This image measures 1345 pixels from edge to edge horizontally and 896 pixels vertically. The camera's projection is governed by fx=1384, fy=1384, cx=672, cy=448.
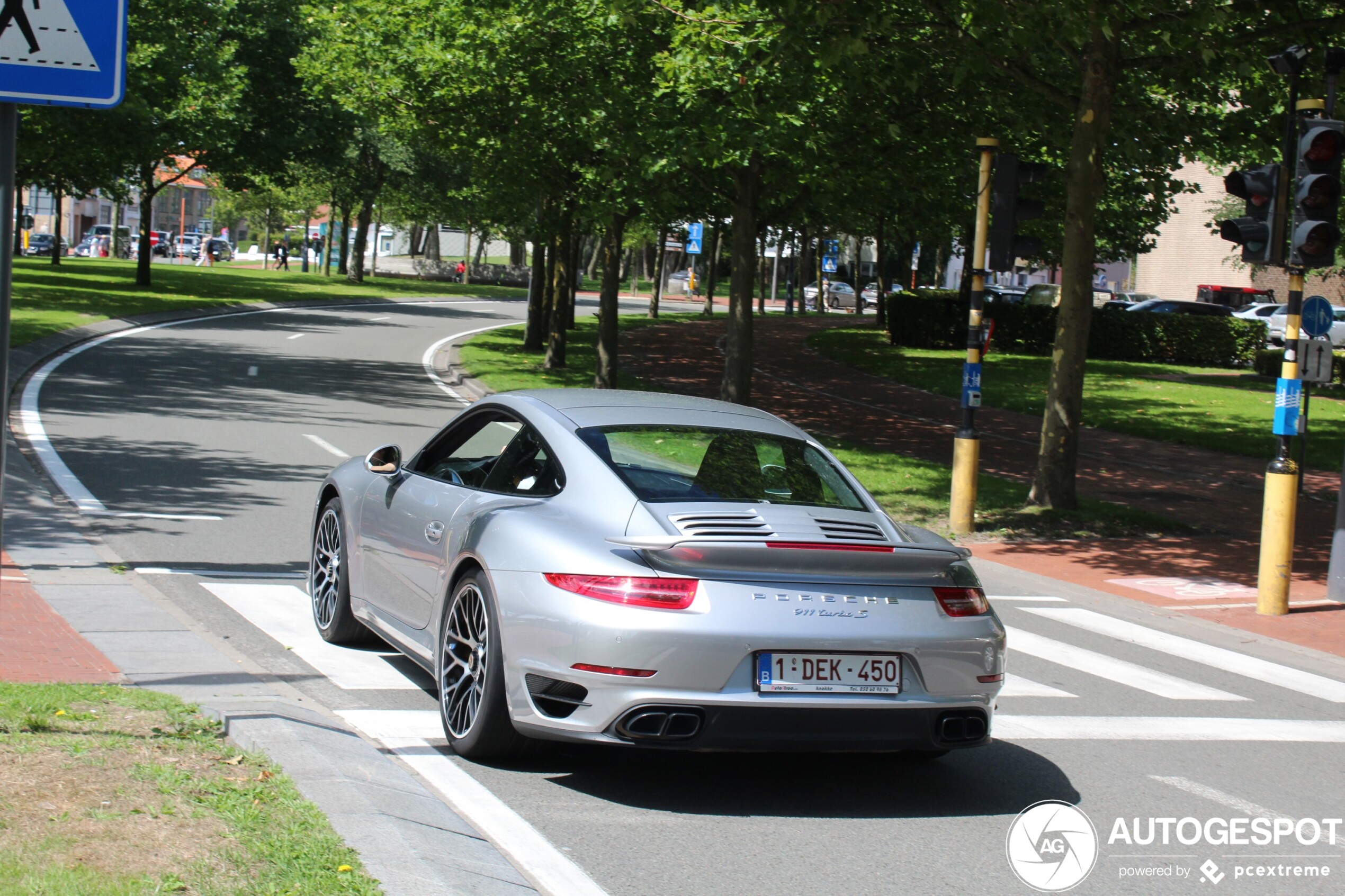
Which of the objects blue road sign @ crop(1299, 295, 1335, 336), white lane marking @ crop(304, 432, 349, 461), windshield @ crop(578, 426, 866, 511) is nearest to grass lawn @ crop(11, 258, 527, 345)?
white lane marking @ crop(304, 432, 349, 461)

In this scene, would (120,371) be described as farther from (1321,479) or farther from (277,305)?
(277,305)

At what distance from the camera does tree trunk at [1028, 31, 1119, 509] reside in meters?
13.7

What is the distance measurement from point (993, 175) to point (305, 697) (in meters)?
9.45

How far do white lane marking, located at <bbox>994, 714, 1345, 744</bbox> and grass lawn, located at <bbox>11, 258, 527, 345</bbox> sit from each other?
71.1 feet

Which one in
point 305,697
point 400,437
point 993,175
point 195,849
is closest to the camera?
point 195,849

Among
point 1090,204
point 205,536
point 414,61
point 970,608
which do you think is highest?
point 414,61

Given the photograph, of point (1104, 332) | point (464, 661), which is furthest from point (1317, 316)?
point (1104, 332)

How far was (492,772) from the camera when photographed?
17.5ft

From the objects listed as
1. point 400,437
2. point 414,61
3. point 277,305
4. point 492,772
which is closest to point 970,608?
point 492,772

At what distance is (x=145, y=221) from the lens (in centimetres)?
4472

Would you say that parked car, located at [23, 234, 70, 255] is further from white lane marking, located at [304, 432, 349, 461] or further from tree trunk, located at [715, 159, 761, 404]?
white lane marking, located at [304, 432, 349, 461]

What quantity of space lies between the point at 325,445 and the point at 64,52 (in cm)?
1106

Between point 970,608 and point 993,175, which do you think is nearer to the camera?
point 970,608
